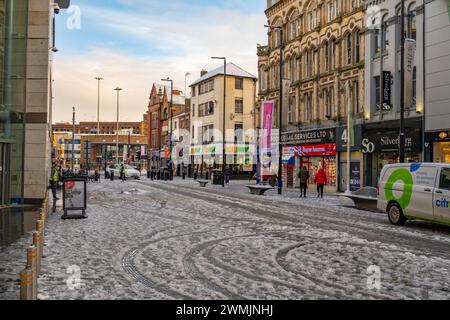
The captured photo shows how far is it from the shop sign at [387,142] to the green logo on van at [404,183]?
10736mm

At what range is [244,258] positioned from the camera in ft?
29.0

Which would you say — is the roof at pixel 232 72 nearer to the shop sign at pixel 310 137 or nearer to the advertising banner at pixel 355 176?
the shop sign at pixel 310 137

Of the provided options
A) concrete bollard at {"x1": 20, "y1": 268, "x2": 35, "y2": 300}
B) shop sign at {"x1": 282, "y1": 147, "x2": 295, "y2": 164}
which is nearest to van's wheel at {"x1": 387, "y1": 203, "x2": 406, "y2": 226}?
concrete bollard at {"x1": 20, "y1": 268, "x2": 35, "y2": 300}

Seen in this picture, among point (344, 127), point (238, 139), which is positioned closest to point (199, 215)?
point (344, 127)

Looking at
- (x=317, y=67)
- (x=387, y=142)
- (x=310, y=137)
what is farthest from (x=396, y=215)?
(x=317, y=67)

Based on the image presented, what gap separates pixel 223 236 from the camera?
11586mm

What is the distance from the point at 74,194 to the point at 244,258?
841cm

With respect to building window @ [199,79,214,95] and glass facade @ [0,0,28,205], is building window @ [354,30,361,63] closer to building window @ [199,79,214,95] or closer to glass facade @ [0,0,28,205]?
glass facade @ [0,0,28,205]

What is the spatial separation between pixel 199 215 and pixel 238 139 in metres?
46.7

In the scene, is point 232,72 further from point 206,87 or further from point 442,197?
point 442,197

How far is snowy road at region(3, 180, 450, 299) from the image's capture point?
6.55 m

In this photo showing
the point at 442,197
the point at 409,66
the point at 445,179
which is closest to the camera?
the point at 442,197

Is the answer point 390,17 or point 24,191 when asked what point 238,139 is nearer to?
point 390,17

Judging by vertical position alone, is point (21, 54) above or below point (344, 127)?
above
